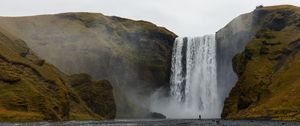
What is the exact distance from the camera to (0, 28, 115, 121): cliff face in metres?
132

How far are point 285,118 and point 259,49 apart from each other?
184ft

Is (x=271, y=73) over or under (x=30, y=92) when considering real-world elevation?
over

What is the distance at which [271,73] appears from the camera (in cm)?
16450

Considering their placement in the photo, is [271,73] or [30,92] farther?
[271,73]

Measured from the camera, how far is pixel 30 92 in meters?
138

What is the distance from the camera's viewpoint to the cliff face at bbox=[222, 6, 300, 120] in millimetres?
137625

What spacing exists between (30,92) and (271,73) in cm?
7610

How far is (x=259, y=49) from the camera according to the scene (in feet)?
581

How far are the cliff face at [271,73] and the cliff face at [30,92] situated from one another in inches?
1950

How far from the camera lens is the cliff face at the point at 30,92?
433 ft

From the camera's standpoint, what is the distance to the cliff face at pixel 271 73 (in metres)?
138

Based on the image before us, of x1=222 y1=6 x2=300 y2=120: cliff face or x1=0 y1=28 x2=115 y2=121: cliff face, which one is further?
x1=222 y1=6 x2=300 y2=120: cliff face

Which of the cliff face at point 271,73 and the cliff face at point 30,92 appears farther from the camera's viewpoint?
the cliff face at point 271,73

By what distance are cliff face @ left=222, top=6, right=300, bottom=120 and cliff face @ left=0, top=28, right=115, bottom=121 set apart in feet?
163
